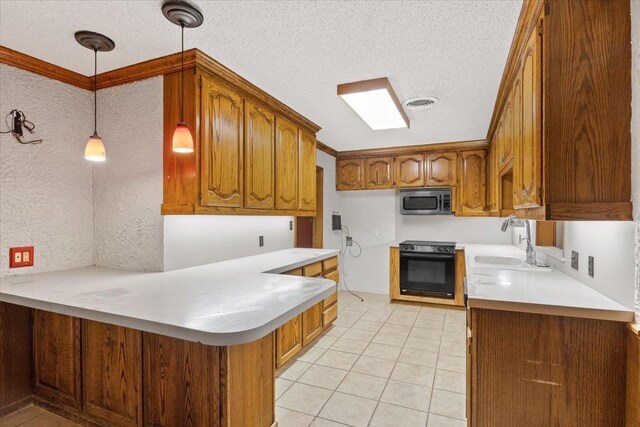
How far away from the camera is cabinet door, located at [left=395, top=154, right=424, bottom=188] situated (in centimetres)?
464

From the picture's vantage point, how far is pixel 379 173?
4867mm

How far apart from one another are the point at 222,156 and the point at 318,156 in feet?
7.61

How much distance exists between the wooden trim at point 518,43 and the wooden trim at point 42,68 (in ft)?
9.07

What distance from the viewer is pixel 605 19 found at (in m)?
1.27

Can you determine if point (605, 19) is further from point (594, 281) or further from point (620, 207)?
point (594, 281)

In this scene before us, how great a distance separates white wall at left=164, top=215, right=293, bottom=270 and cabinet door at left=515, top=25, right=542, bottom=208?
7.09 ft

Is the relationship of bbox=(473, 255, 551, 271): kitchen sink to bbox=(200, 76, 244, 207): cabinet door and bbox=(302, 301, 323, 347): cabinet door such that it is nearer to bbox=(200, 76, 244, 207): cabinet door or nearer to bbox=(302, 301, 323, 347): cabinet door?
bbox=(302, 301, 323, 347): cabinet door

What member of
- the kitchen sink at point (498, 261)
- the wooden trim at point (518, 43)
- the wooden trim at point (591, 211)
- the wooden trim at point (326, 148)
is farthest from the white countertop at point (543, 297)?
the wooden trim at point (326, 148)

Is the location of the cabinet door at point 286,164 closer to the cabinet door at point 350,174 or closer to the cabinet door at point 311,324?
the cabinet door at point 311,324

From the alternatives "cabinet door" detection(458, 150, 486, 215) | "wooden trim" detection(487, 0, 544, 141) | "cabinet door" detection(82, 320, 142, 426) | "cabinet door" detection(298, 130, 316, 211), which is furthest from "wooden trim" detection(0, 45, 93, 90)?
"cabinet door" detection(458, 150, 486, 215)

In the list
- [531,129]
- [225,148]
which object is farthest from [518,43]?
[225,148]

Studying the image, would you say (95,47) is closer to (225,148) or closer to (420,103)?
(225,148)

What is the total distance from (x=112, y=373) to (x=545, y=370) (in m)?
2.06

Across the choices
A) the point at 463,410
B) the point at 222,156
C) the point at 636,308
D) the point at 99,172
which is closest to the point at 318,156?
the point at 222,156
